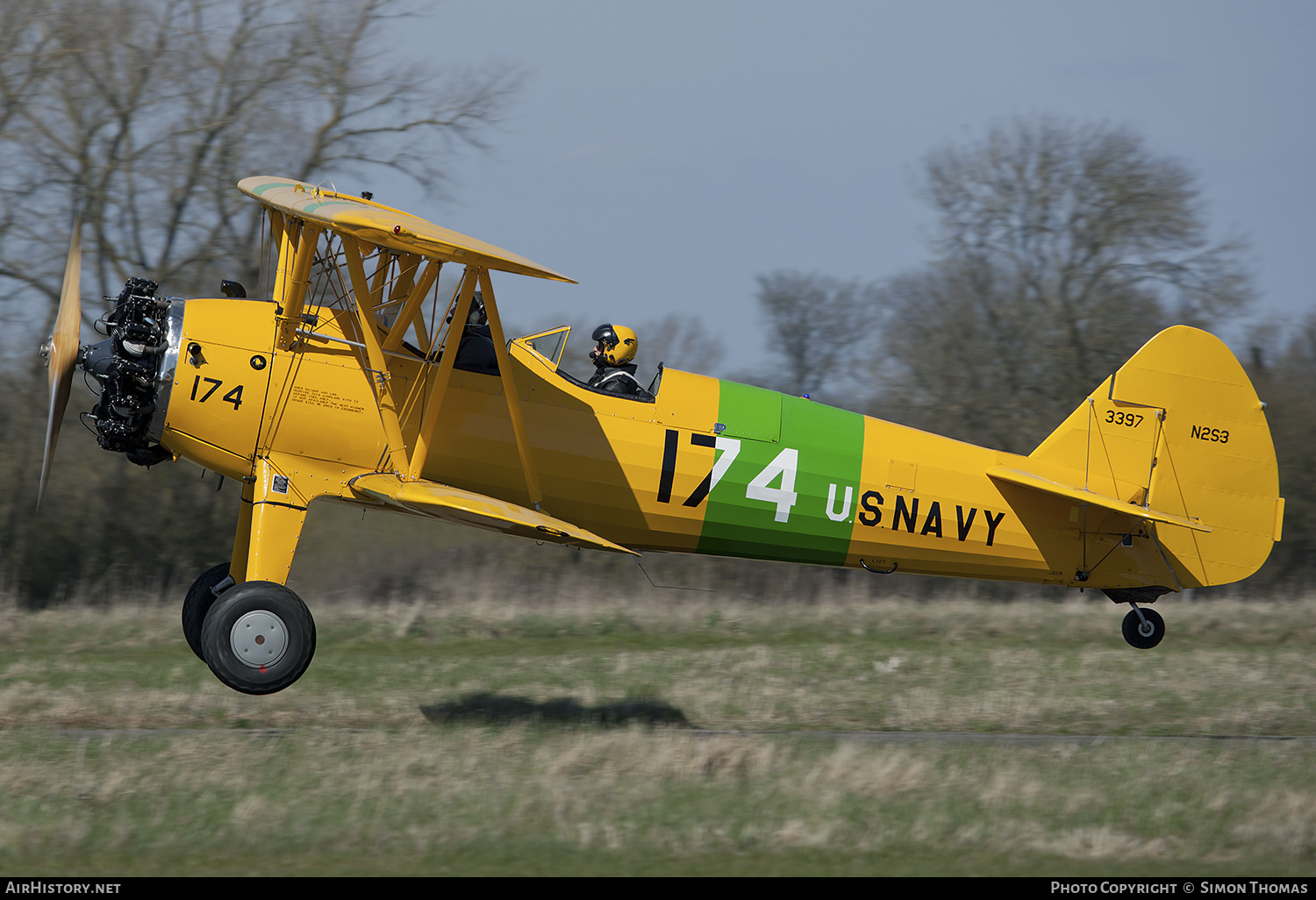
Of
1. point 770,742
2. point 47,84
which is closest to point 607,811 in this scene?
point 770,742

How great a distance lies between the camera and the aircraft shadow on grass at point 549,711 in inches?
372

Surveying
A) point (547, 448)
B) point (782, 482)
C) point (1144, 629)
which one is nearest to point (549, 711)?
point (547, 448)

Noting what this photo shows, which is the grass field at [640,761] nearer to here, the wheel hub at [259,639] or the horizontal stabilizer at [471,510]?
the wheel hub at [259,639]

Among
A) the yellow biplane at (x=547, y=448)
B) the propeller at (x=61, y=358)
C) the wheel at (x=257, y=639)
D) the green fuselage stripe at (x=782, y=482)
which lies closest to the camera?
the wheel at (x=257, y=639)

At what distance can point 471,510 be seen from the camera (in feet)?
23.2

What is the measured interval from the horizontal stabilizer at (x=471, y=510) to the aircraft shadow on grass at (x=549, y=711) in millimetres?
2394

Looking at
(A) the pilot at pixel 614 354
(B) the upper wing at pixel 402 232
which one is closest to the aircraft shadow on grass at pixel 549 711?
(A) the pilot at pixel 614 354

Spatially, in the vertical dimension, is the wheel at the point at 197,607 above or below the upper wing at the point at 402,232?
below

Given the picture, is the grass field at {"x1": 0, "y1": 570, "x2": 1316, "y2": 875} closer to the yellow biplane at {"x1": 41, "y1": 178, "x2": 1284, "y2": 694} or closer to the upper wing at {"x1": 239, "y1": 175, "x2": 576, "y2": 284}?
the yellow biplane at {"x1": 41, "y1": 178, "x2": 1284, "y2": 694}

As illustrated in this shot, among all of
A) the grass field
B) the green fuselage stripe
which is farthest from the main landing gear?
the green fuselage stripe

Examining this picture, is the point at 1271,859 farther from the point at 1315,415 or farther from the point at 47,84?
the point at 47,84

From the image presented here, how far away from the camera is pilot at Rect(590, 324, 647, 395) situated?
8.68m

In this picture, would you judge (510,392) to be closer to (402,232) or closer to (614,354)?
(614,354)

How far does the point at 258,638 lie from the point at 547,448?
7.58 ft
